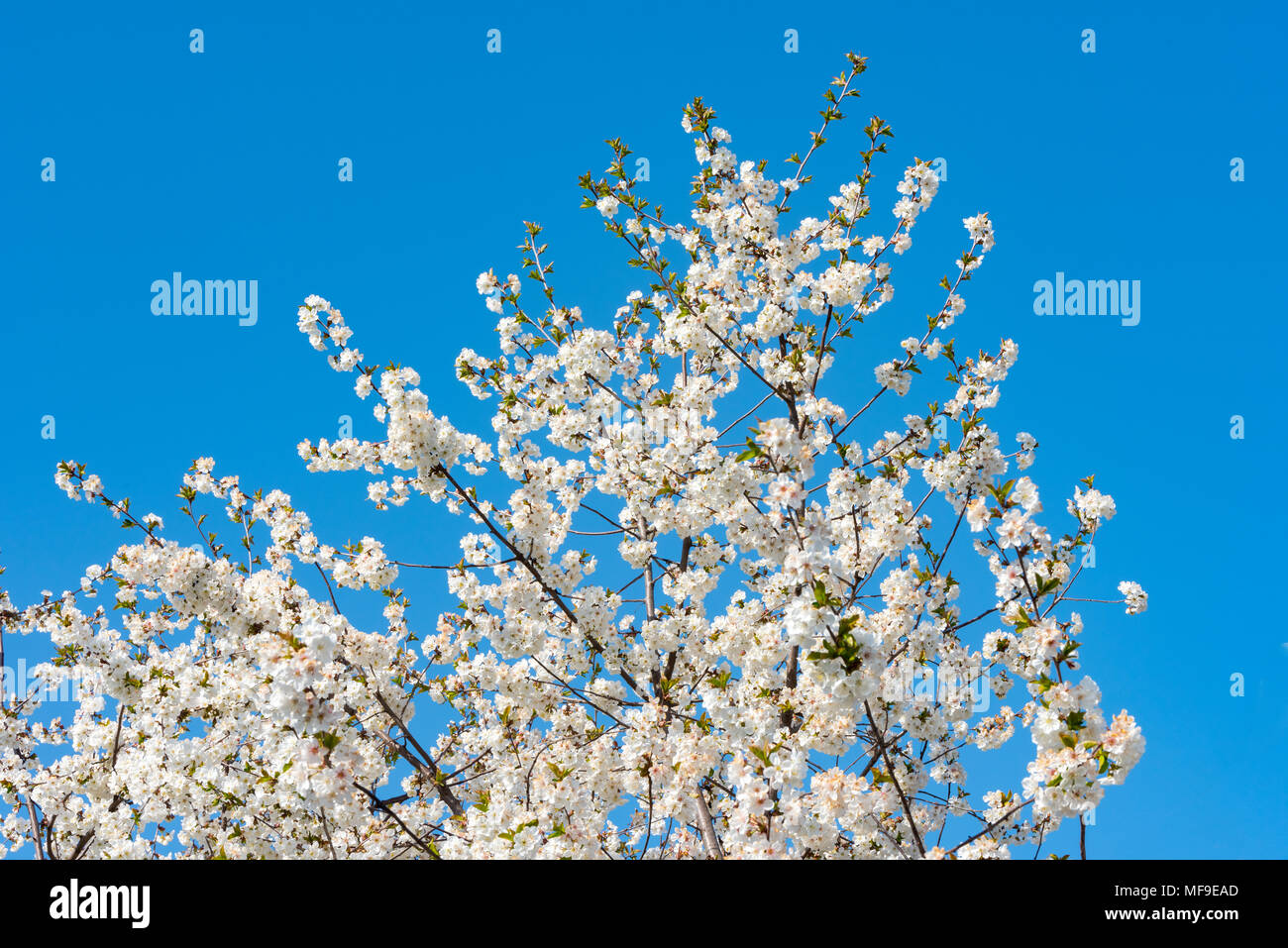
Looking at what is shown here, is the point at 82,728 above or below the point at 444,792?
above

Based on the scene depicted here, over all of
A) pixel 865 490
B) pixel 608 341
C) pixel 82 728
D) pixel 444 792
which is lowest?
pixel 444 792

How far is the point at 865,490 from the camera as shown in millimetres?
6758

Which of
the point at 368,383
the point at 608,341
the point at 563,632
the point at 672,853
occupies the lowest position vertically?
the point at 672,853

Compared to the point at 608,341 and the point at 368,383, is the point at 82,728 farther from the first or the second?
the point at 608,341

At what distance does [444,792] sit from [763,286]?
4.78 m

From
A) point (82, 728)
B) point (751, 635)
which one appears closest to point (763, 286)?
point (751, 635)

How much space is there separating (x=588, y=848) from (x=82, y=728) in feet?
21.7
